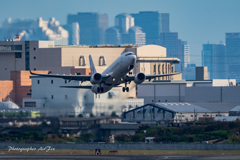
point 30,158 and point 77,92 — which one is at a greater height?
point 77,92

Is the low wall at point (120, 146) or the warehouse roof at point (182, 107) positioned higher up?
the warehouse roof at point (182, 107)

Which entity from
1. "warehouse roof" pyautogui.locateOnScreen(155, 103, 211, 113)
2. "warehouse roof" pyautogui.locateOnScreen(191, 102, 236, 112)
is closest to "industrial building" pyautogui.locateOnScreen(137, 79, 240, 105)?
"warehouse roof" pyautogui.locateOnScreen(191, 102, 236, 112)

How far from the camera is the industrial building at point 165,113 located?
449 ft

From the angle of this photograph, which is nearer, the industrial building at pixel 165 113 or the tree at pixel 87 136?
the tree at pixel 87 136

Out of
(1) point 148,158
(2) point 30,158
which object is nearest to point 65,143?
(2) point 30,158

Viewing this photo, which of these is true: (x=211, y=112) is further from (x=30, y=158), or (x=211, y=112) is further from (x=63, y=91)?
(x=30, y=158)

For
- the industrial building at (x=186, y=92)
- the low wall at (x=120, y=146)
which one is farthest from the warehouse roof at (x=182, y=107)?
the low wall at (x=120, y=146)

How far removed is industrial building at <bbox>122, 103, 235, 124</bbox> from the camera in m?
137

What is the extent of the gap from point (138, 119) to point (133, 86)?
56370mm

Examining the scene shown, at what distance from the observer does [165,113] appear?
14062 cm

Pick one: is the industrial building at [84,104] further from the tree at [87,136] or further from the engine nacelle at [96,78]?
the engine nacelle at [96,78]

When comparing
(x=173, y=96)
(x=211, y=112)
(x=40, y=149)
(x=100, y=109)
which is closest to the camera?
(x=40, y=149)

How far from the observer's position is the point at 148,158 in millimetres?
84812

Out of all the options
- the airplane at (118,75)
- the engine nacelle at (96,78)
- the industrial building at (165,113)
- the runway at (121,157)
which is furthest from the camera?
the industrial building at (165,113)
